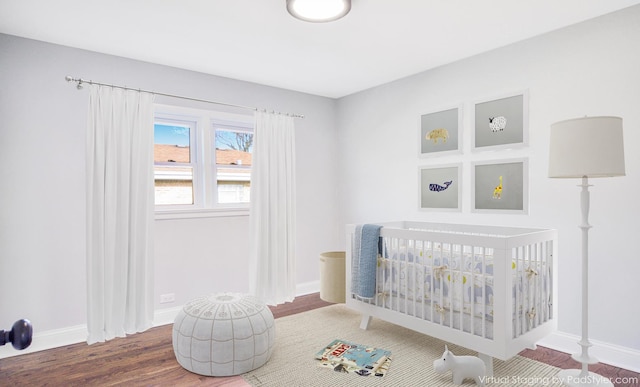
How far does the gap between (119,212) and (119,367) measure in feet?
3.60

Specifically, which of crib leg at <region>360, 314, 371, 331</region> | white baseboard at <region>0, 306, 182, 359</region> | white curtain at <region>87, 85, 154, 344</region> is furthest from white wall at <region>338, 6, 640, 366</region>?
white baseboard at <region>0, 306, 182, 359</region>

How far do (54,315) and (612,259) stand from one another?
12.8ft

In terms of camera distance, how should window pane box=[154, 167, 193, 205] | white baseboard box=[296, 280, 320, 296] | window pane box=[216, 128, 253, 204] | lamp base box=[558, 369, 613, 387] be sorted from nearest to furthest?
1. lamp base box=[558, 369, 613, 387]
2. window pane box=[154, 167, 193, 205]
3. window pane box=[216, 128, 253, 204]
4. white baseboard box=[296, 280, 320, 296]

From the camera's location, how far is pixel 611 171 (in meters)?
1.93

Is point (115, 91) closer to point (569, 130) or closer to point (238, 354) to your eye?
point (238, 354)

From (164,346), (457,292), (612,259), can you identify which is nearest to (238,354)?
(164,346)

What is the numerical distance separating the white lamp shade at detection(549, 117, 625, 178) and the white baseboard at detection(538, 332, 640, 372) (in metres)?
1.21

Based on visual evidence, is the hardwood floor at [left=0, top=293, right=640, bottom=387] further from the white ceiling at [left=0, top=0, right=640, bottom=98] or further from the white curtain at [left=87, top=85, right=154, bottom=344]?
the white ceiling at [left=0, top=0, right=640, bottom=98]

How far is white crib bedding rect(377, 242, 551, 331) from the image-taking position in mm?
2197

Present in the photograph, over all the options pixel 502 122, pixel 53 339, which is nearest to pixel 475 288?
pixel 502 122

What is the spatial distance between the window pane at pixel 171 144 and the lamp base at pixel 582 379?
327 cm

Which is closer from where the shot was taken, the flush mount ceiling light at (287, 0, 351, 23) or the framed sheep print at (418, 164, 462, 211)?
the flush mount ceiling light at (287, 0, 351, 23)

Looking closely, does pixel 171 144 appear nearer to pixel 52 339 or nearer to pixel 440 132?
pixel 52 339

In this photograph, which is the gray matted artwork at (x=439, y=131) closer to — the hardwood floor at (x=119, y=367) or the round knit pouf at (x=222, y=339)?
the hardwood floor at (x=119, y=367)
